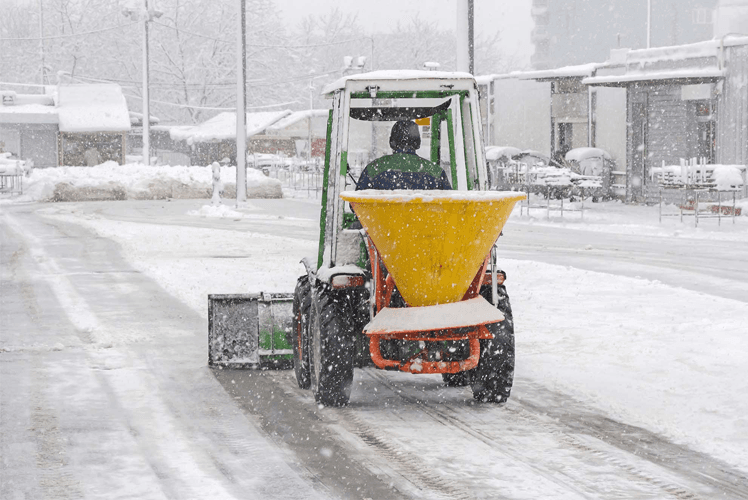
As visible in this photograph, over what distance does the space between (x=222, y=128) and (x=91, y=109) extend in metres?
13.0

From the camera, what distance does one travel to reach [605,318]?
10.4 meters

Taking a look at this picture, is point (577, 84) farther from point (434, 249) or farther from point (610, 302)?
point (434, 249)

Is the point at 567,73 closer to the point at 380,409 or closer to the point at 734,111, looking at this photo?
the point at 734,111

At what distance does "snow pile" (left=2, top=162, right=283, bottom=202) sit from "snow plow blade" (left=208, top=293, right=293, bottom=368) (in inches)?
1109

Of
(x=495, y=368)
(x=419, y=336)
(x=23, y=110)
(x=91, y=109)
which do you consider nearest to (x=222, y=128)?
(x=91, y=109)

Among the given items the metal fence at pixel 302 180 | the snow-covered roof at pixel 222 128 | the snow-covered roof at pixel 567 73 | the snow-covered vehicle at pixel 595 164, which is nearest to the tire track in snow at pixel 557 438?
the snow-covered vehicle at pixel 595 164

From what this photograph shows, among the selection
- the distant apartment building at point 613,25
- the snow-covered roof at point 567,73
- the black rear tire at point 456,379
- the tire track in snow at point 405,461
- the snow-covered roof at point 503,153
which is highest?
the distant apartment building at point 613,25

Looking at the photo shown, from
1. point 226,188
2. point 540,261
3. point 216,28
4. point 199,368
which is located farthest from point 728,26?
point 199,368

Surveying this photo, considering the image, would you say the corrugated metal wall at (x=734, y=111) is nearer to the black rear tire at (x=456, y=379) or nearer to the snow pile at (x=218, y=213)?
the snow pile at (x=218, y=213)

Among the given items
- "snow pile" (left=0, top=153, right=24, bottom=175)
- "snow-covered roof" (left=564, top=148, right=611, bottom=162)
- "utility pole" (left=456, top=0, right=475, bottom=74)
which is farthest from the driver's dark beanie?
"snow pile" (left=0, top=153, right=24, bottom=175)

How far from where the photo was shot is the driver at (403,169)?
6.80 meters

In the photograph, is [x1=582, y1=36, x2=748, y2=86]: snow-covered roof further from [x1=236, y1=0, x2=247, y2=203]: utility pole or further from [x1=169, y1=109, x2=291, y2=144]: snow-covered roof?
[x1=169, y1=109, x2=291, y2=144]: snow-covered roof

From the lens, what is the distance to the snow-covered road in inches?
207

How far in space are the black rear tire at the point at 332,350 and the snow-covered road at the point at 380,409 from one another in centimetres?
14
